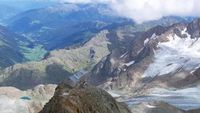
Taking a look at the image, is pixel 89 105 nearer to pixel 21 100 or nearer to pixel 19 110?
pixel 19 110

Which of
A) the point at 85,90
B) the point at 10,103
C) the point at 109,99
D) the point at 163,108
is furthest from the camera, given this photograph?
the point at 163,108

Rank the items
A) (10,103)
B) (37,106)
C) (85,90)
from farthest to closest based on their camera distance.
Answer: (37,106)
(10,103)
(85,90)

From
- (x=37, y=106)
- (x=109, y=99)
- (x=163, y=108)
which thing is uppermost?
(x=109, y=99)

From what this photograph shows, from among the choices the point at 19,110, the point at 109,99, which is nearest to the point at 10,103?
the point at 19,110

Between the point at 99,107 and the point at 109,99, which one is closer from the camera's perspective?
the point at 99,107

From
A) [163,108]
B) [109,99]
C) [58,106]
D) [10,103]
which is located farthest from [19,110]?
[58,106]

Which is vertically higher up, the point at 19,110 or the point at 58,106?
the point at 58,106
